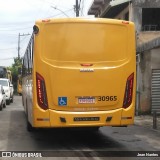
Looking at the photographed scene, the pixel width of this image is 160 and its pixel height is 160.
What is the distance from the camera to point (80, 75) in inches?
444

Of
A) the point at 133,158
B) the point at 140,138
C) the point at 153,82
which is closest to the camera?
the point at 133,158

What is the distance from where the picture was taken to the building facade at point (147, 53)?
74.4ft

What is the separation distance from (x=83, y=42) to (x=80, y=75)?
0.84m

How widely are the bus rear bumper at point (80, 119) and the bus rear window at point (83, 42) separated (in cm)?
135

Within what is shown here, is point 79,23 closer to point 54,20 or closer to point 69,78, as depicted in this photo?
point 54,20

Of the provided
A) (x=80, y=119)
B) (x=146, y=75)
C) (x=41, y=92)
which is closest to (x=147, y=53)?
(x=146, y=75)

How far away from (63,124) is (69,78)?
1.15 metres

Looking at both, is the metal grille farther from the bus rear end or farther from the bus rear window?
the bus rear window

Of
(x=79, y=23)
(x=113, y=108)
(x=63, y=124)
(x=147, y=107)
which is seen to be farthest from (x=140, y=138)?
(x=147, y=107)

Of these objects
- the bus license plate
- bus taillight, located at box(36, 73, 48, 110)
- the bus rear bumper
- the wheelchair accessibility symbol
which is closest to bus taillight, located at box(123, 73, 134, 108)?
the bus rear bumper

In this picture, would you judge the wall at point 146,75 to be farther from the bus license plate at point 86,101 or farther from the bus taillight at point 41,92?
the bus taillight at point 41,92

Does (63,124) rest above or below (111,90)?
below

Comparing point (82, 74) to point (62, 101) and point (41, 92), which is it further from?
point (41, 92)

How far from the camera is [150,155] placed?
1048cm
